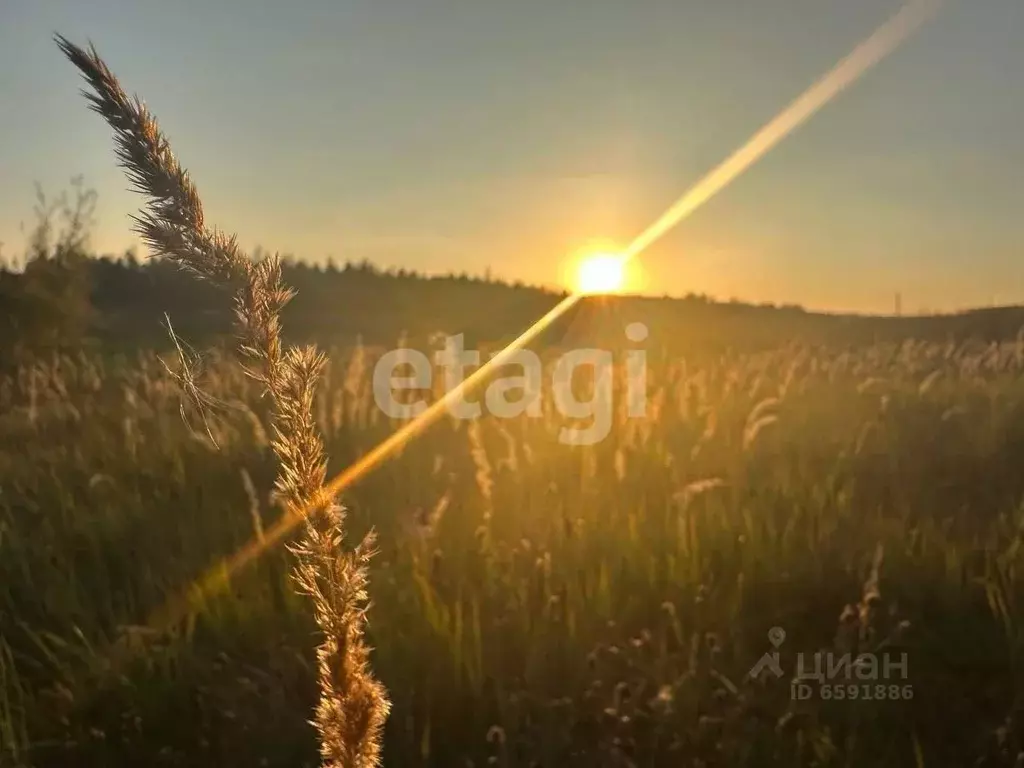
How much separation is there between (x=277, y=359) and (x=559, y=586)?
1195 millimetres

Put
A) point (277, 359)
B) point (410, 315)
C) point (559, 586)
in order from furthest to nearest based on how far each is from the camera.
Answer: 1. point (410, 315)
2. point (559, 586)
3. point (277, 359)

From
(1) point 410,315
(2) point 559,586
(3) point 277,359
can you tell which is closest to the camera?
(3) point 277,359

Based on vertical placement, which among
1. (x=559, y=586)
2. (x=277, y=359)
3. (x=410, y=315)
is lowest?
(x=559, y=586)

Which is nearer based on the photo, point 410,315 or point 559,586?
point 559,586

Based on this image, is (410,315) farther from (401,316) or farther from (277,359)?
(277,359)

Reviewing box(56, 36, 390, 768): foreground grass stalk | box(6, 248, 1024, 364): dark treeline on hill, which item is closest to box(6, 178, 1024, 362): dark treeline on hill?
box(6, 248, 1024, 364): dark treeline on hill

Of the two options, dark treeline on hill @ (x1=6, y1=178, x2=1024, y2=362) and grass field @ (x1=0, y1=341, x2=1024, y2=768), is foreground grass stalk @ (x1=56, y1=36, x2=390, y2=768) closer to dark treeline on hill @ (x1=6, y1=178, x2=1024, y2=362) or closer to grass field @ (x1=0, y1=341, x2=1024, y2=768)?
grass field @ (x1=0, y1=341, x2=1024, y2=768)

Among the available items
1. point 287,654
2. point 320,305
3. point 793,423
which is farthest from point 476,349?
point 287,654

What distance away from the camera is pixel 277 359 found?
34 cm

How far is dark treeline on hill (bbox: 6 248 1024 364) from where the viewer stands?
2445 mm

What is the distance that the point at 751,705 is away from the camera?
121cm

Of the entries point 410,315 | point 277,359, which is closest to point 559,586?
point 277,359

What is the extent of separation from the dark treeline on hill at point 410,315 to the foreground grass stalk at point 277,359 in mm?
1867

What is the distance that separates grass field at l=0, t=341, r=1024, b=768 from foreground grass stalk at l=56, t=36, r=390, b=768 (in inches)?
33.8
